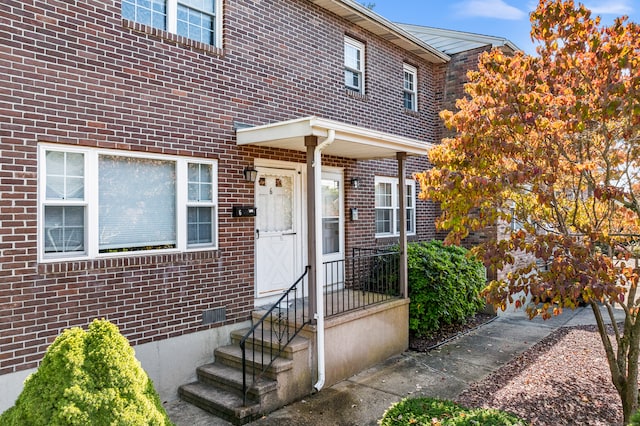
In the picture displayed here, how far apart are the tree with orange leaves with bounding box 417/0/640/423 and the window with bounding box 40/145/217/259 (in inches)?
125

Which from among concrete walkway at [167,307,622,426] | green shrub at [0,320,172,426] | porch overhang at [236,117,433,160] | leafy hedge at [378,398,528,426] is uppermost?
porch overhang at [236,117,433,160]

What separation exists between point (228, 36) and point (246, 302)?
13.3 feet

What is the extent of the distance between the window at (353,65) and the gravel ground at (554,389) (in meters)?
6.04

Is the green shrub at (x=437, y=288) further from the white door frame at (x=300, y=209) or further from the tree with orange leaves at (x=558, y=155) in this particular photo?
the tree with orange leaves at (x=558, y=155)

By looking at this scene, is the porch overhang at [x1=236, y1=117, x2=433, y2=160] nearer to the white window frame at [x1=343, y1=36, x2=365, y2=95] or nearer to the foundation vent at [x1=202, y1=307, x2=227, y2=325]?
the white window frame at [x1=343, y1=36, x2=365, y2=95]

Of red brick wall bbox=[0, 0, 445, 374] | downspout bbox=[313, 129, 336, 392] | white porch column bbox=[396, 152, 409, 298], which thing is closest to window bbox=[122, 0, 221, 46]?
red brick wall bbox=[0, 0, 445, 374]

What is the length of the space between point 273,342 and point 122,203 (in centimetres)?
269

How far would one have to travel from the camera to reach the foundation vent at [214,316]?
6.08 m

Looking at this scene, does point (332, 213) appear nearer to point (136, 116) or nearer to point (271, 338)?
point (271, 338)

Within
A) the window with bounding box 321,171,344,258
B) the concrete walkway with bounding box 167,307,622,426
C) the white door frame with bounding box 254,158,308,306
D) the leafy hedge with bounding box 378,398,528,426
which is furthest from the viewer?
the window with bounding box 321,171,344,258

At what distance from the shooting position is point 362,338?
672cm

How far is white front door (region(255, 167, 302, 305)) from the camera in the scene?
700 cm

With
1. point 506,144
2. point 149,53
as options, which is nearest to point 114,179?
point 149,53

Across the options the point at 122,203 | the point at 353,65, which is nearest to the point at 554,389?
the point at 122,203
